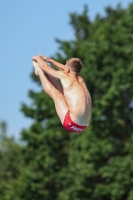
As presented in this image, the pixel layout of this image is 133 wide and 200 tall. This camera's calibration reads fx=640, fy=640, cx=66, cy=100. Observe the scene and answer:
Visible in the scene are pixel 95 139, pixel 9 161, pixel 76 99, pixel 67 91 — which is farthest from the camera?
pixel 9 161

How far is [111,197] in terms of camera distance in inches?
1083

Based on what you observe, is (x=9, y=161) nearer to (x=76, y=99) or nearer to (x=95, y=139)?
(x=95, y=139)

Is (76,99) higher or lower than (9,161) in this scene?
lower

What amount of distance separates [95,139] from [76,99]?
1821 centimetres

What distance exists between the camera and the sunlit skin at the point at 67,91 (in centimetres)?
935

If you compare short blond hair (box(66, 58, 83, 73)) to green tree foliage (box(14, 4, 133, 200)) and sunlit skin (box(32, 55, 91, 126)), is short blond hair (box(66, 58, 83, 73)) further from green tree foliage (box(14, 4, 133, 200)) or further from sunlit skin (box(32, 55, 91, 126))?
green tree foliage (box(14, 4, 133, 200))

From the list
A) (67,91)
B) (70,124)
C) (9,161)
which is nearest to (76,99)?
(67,91)

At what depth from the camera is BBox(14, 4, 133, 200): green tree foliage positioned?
27.1m

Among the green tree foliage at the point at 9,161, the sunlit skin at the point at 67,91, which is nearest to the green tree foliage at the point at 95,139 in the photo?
the green tree foliage at the point at 9,161

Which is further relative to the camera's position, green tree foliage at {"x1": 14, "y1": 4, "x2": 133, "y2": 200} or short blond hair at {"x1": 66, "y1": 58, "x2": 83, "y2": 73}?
green tree foliage at {"x1": 14, "y1": 4, "x2": 133, "y2": 200}

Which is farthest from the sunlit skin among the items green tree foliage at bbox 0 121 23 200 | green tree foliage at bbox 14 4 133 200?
green tree foliage at bbox 0 121 23 200

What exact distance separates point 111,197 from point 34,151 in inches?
190

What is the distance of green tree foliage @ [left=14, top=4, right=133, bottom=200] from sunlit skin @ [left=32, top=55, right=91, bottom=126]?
1700 centimetres

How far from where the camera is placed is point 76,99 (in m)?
9.34
